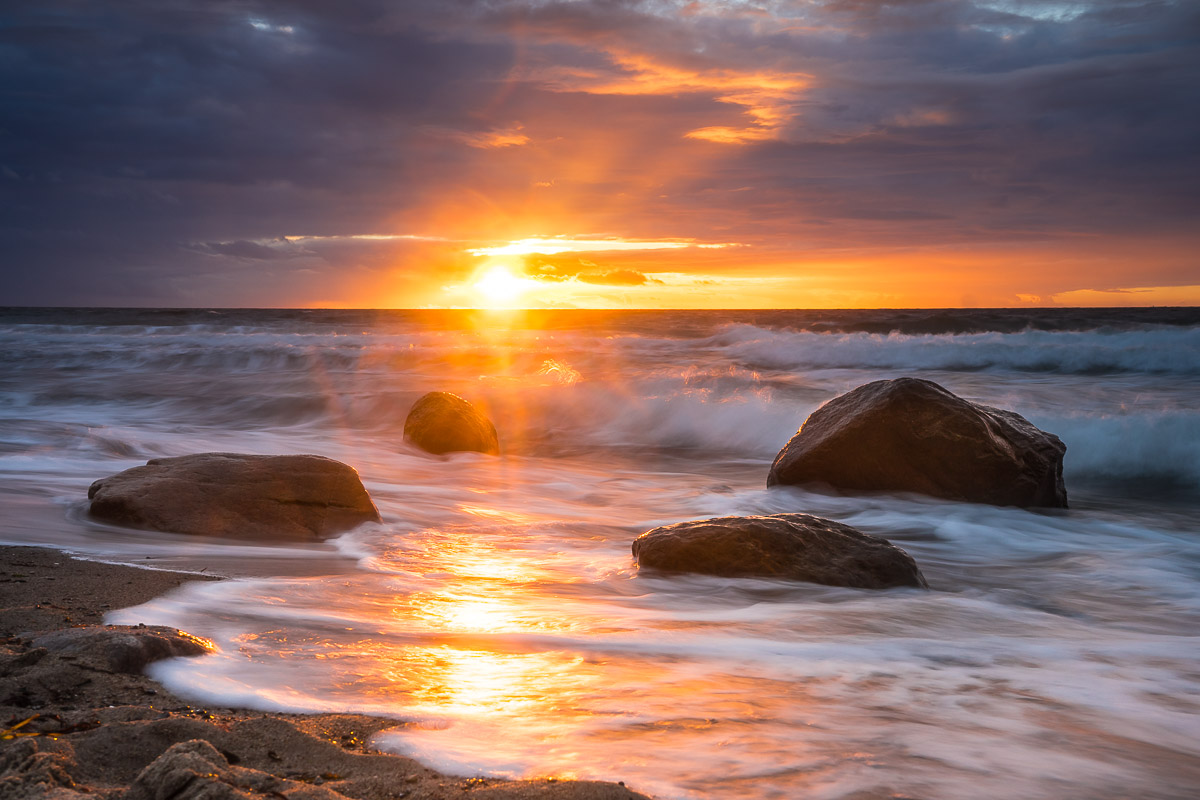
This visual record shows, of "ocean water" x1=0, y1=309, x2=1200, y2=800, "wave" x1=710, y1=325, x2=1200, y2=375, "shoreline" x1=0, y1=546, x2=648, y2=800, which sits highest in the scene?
"wave" x1=710, y1=325, x2=1200, y2=375

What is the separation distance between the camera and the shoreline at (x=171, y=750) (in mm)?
1674

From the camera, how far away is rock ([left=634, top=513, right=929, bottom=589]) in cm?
429

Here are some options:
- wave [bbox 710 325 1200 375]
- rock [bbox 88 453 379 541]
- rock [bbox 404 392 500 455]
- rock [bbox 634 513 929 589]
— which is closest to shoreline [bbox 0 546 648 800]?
rock [bbox 88 453 379 541]

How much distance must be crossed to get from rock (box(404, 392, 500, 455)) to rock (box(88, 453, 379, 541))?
12.9 feet

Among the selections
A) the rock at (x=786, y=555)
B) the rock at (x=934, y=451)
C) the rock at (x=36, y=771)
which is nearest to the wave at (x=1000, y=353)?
the rock at (x=934, y=451)

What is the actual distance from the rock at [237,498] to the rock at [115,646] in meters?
2.11

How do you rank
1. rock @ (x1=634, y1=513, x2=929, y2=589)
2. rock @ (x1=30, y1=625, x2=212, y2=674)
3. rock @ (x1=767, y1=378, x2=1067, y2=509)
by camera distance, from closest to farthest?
rock @ (x1=30, y1=625, x2=212, y2=674) < rock @ (x1=634, y1=513, x2=929, y2=589) < rock @ (x1=767, y1=378, x2=1067, y2=509)

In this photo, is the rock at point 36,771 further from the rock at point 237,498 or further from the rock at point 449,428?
the rock at point 449,428

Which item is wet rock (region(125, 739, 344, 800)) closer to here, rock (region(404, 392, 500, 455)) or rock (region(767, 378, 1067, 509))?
rock (region(767, 378, 1067, 509))

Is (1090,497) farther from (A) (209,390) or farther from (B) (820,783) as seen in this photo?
(A) (209,390)

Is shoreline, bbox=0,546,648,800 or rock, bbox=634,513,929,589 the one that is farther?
rock, bbox=634,513,929,589

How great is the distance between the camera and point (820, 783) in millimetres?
2010

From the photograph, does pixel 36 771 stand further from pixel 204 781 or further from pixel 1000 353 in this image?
pixel 1000 353

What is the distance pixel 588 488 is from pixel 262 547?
12.8 feet
